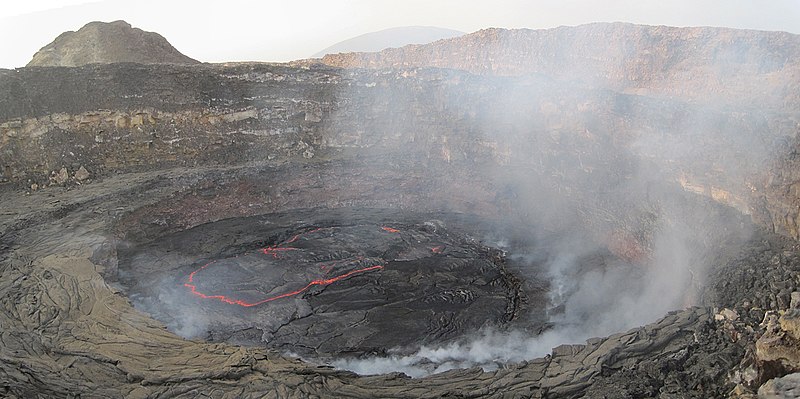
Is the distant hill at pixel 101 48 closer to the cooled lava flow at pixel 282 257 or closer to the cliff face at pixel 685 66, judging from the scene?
the cliff face at pixel 685 66

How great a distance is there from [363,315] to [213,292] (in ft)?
12.7

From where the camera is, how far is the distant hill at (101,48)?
25156 mm

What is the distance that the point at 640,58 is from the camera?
2238cm

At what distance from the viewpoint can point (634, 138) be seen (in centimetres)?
1496

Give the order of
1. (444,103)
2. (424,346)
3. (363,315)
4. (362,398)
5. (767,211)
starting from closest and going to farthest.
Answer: (362,398) → (767,211) → (424,346) → (363,315) → (444,103)

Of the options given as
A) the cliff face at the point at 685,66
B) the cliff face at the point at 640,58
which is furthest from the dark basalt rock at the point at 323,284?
the cliff face at the point at 640,58

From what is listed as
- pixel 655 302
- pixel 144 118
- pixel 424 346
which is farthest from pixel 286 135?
pixel 655 302

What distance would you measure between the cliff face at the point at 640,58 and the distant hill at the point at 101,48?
375 inches

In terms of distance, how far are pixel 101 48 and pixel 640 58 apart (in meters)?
23.4

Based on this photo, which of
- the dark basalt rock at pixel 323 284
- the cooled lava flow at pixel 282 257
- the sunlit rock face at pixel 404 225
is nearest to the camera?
the sunlit rock face at pixel 404 225

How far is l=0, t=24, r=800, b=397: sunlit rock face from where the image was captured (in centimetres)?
844

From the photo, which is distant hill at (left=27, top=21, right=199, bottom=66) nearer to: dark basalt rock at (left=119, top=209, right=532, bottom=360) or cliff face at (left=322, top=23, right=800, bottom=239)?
cliff face at (left=322, top=23, right=800, bottom=239)

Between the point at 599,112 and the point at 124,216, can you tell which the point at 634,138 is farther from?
the point at 124,216

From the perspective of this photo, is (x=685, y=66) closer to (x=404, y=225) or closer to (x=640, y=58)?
(x=640, y=58)
